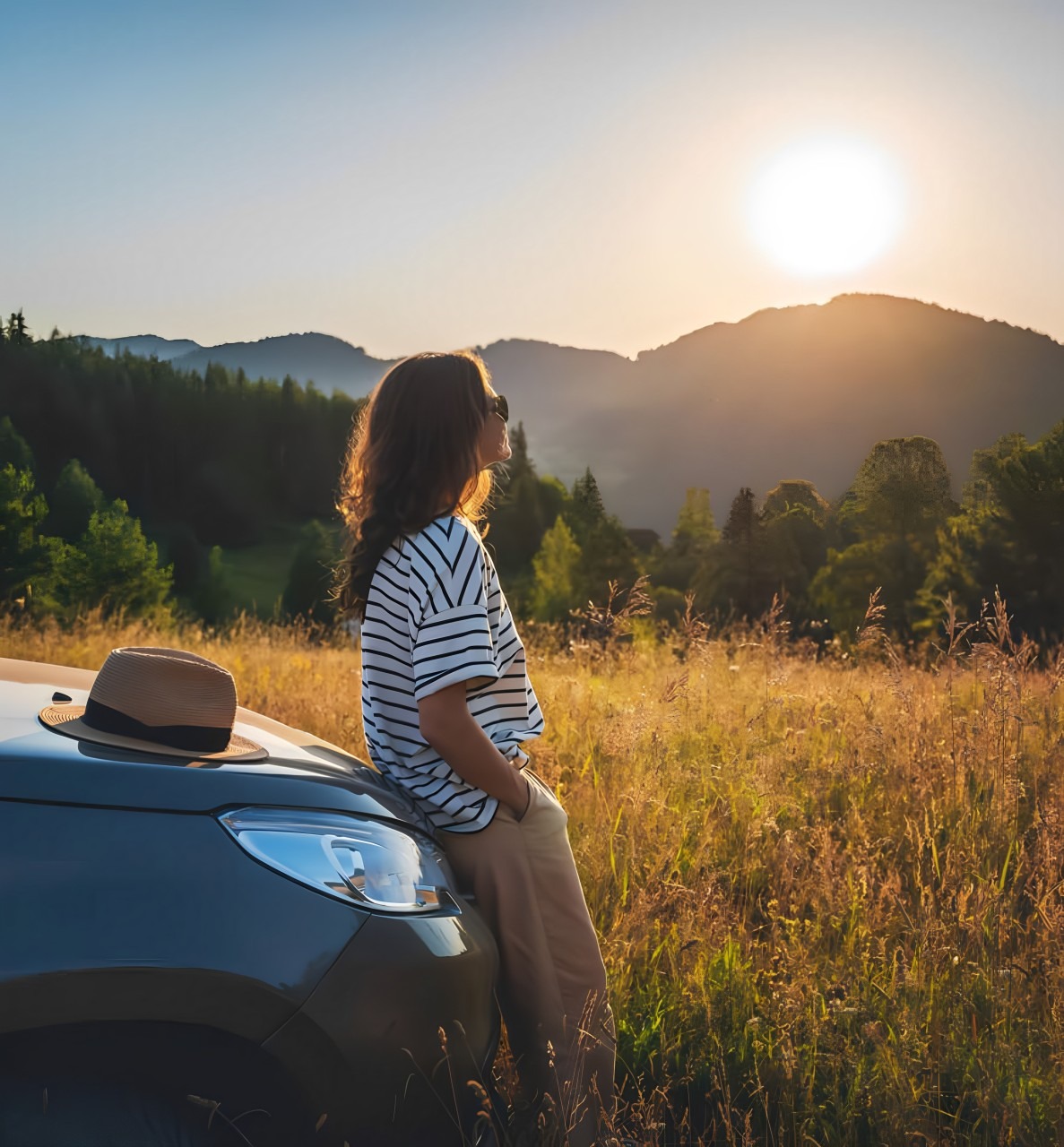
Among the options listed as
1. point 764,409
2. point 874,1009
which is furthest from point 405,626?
point 764,409

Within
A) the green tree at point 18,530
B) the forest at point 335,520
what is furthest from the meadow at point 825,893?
the green tree at point 18,530

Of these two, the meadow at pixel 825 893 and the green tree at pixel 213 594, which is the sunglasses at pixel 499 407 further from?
the green tree at pixel 213 594

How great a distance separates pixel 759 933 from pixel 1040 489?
30.7 m

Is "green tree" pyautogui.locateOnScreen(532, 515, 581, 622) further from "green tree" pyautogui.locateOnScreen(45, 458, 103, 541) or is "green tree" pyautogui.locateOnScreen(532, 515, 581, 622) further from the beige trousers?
the beige trousers

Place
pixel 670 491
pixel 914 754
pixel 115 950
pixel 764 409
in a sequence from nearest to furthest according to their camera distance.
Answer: pixel 115 950 → pixel 914 754 → pixel 764 409 → pixel 670 491

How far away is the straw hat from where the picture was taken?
1.73 metres

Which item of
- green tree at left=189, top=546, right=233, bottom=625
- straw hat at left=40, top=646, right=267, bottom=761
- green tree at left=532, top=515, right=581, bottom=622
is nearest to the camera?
straw hat at left=40, top=646, right=267, bottom=761

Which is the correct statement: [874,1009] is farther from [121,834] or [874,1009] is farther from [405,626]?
[121,834]

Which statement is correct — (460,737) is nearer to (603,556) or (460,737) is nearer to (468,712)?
(468,712)

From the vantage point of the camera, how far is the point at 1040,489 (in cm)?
3025

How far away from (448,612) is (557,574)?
59492mm

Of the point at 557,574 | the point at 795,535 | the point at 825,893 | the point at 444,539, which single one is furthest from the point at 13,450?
the point at 444,539

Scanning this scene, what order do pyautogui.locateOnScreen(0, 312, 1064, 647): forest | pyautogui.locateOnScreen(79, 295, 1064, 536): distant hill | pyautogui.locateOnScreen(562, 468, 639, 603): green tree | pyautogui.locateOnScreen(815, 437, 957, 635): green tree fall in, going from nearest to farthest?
pyautogui.locateOnScreen(815, 437, 957, 635): green tree, pyautogui.locateOnScreen(0, 312, 1064, 647): forest, pyautogui.locateOnScreen(79, 295, 1064, 536): distant hill, pyautogui.locateOnScreen(562, 468, 639, 603): green tree

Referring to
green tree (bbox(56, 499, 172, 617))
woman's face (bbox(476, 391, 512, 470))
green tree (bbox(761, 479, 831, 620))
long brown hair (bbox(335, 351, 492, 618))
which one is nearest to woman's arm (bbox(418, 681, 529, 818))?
long brown hair (bbox(335, 351, 492, 618))
